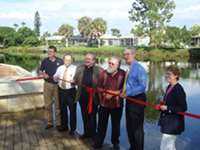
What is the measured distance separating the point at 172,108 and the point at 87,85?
2.34 meters

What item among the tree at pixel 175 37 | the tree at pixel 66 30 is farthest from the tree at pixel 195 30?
the tree at pixel 66 30

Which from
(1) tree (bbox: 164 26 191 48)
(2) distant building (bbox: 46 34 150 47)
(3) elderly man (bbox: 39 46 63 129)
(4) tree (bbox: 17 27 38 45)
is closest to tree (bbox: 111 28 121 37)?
(2) distant building (bbox: 46 34 150 47)

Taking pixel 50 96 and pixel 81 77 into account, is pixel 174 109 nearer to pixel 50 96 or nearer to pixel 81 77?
pixel 81 77

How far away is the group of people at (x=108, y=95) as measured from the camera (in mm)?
5176

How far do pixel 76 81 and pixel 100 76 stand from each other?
80 cm

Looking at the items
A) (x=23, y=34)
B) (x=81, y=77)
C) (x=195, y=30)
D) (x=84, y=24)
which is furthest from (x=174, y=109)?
(x=84, y=24)

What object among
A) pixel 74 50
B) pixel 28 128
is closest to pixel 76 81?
pixel 28 128

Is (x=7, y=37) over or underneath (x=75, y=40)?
over

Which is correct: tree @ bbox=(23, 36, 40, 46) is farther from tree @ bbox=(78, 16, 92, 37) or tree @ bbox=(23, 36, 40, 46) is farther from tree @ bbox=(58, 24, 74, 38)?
tree @ bbox=(58, 24, 74, 38)

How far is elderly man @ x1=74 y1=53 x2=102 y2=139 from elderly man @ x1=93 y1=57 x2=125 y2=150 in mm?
468

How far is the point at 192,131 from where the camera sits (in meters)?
10.7

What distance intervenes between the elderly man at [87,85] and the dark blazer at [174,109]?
6.72ft

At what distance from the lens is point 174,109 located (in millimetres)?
5082

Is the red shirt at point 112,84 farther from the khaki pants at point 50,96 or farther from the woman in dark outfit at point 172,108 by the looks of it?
the khaki pants at point 50,96
